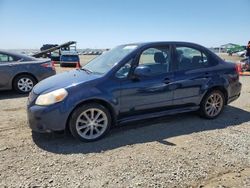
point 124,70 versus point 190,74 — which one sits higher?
point 124,70

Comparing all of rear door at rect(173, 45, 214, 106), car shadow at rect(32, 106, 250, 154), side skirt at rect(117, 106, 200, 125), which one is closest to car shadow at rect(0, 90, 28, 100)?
car shadow at rect(32, 106, 250, 154)

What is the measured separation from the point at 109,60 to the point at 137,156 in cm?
200

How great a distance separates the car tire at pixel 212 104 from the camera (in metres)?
5.53

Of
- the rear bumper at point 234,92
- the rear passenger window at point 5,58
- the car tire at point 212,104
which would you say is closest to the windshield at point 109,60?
the car tire at point 212,104

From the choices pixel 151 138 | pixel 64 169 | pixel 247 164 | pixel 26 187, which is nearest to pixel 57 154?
pixel 64 169

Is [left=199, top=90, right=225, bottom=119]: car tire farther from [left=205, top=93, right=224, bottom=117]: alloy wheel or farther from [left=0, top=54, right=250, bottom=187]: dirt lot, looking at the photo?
[left=0, top=54, right=250, bottom=187]: dirt lot

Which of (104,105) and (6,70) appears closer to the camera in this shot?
(104,105)

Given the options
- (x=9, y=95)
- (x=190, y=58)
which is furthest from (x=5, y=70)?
(x=190, y=58)

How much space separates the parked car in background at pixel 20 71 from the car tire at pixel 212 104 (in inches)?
205

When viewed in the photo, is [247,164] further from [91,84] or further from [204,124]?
[91,84]

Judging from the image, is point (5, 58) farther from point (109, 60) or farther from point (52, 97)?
→ point (52, 97)

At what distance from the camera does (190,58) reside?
212 inches

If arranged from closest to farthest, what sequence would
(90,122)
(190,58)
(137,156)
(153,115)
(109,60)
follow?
A: 1. (137,156)
2. (90,122)
3. (153,115)
4. (109,60)
5. (190,58)

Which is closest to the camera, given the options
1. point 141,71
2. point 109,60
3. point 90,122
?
point 90,122
